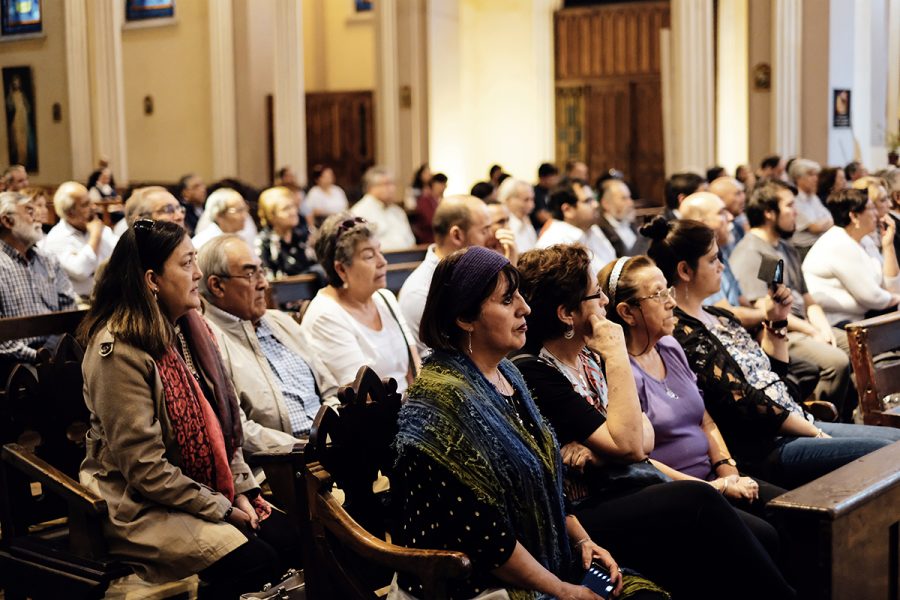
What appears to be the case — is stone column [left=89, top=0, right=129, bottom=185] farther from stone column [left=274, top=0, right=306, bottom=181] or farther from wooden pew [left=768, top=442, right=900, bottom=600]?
wooden pew [left=768, top=442, right=900, bottom=600]

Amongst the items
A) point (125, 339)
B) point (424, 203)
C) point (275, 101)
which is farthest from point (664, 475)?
point (275, 101)

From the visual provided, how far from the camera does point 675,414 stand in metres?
3.50

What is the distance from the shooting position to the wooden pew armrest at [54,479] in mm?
2977

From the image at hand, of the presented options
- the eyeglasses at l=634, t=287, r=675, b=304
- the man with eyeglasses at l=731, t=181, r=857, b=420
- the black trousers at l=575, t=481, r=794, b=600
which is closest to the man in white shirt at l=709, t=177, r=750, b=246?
the man with eyeglasses at l=731, t=181, r=857, b=420

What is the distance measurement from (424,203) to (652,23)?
21.0 feet

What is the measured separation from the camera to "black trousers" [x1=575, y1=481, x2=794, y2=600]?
285 cm

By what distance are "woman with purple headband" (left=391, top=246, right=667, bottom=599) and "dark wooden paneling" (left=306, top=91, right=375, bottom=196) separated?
1546 centimetres

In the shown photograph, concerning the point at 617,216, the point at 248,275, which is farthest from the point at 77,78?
the point at 248,275

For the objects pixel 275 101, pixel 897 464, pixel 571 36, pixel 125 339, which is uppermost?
pixel 571 36

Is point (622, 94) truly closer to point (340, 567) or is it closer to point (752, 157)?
point (752, 157)

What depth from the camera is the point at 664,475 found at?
3.13 metres

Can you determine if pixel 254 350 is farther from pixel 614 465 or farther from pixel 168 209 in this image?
pixel 168 209

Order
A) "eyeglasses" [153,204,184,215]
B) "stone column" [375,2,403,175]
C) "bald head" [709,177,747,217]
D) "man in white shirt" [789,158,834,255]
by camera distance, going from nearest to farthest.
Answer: "eyeglasses" [153,204,184,215]
"bald head" [709,177,747,217]
"man in white shirt" [789,158,834,255]
"stone column" [375,2,403,175]

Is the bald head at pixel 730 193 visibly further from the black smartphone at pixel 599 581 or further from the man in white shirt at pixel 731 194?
the black smartphone at pixel 599 581
